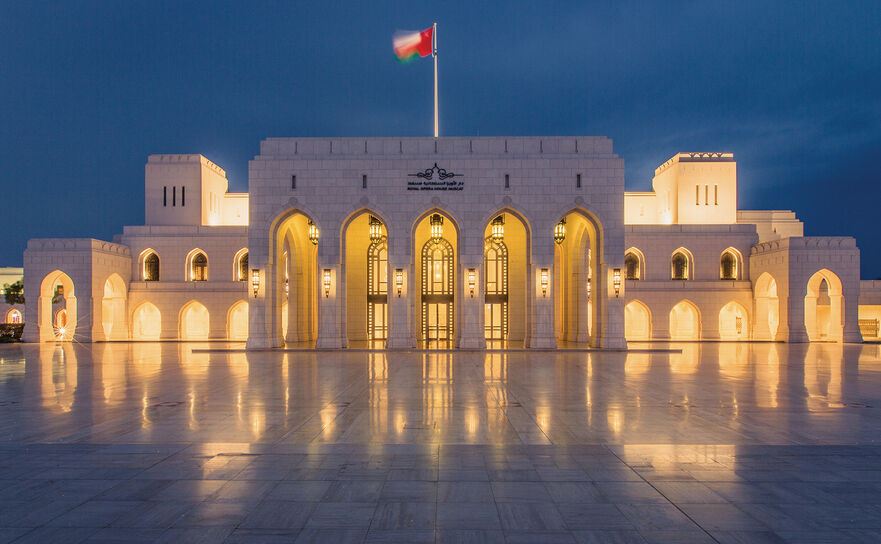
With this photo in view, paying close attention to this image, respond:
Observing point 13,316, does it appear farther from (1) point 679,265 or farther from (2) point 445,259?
(1) point 679,265

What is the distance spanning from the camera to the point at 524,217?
2550cm

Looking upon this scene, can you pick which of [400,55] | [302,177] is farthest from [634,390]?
[400,55]

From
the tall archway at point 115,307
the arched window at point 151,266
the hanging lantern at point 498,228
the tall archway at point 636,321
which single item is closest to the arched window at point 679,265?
the tall archway at point 636,321

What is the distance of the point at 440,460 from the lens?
24.1 ft

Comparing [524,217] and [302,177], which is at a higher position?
[302,177]

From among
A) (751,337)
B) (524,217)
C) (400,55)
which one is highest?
(400,55)

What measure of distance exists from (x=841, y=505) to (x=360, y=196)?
74.1 ft

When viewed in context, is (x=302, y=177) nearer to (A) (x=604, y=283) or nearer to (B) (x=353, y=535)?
(A) (x=604, y=283)

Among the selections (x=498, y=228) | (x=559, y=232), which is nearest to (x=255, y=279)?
(x=498, y=228)

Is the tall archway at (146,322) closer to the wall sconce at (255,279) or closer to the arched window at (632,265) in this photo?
the wall sconce at (255,279)

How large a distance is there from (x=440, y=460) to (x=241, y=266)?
33.2 meters

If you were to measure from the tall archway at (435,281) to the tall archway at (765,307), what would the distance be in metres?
20.5

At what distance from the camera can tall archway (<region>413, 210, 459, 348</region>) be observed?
106 feet

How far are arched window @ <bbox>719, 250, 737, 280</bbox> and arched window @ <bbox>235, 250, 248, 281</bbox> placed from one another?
34004 mm
